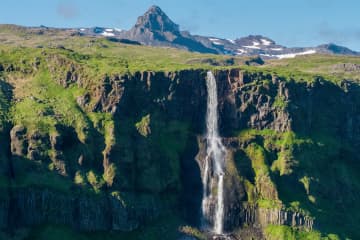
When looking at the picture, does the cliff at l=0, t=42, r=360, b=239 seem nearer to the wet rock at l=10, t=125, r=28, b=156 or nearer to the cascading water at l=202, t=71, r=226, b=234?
the wet rock at l=10, t=125, r=28, b=156

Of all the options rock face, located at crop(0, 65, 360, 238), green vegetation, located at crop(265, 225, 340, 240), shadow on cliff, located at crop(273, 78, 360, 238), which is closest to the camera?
rock face, located at crop(0, 65, 360, 238)

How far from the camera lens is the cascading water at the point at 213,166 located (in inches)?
5399

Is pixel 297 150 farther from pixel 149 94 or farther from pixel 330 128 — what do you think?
pixel 149 94

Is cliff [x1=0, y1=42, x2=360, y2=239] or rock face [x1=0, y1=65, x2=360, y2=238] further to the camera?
cliff [x1=0, y1=42, x2=360, y2=239]

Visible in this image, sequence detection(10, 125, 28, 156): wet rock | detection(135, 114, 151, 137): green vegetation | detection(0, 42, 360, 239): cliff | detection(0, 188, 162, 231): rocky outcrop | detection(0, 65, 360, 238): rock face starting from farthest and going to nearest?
detection(135, 114, 151, 137): green vegetation < detection(10, 125, 28, 156): wet rock < detection(0, 42, 360, 239): cliff < detection(0, 65, 360, 238): rock face < detection(0, 188, 162, 231): rocky outcrop

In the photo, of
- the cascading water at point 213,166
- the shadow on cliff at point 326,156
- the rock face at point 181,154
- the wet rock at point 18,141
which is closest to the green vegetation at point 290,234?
the rock face at point 181,154

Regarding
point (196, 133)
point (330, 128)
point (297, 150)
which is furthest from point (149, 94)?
point (330, 128)

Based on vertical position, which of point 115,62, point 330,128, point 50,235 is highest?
point 115,62

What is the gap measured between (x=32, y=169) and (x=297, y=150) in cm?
6441

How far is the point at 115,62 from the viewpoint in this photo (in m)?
160

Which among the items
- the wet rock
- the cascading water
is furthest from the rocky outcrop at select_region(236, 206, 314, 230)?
the wet rock

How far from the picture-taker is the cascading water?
13712 cm

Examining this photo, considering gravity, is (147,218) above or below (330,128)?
below

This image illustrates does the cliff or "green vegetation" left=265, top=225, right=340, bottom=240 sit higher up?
the cliff
